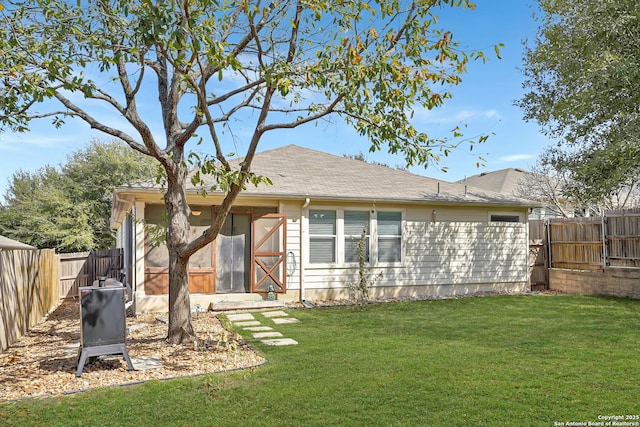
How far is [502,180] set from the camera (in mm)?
24938

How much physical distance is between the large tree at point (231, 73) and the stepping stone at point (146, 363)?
2.29 feet

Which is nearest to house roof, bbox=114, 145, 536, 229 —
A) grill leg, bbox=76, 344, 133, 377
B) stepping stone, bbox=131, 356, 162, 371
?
stepping stone, bbox=131, 356, 162, 371

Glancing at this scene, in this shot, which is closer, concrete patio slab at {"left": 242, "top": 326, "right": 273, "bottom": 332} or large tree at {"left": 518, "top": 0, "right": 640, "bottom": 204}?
concrete patio slab at {"left": 242, "top": 326, "right": 273, "bottom": 332}

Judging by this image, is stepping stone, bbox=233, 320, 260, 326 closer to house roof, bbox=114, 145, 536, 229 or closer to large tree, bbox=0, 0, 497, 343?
large tree, bbox=0, 0, 497, 343

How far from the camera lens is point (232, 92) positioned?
693cm

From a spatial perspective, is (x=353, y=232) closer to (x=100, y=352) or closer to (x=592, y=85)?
(x=592, y=85)

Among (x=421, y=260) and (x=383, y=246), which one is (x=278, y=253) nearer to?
(x=383, y=246)

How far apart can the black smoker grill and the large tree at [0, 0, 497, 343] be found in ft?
3.68

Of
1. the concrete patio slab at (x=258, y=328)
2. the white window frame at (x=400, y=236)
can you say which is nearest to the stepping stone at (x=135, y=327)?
the concrete patio slab at (x=258, y=328)

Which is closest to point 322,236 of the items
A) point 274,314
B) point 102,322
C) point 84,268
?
point 274,314

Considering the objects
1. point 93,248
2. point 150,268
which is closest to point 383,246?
point 150,268

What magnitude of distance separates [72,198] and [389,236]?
21.3m

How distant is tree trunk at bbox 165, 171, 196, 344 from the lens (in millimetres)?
6375

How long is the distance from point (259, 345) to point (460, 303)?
5.93m
